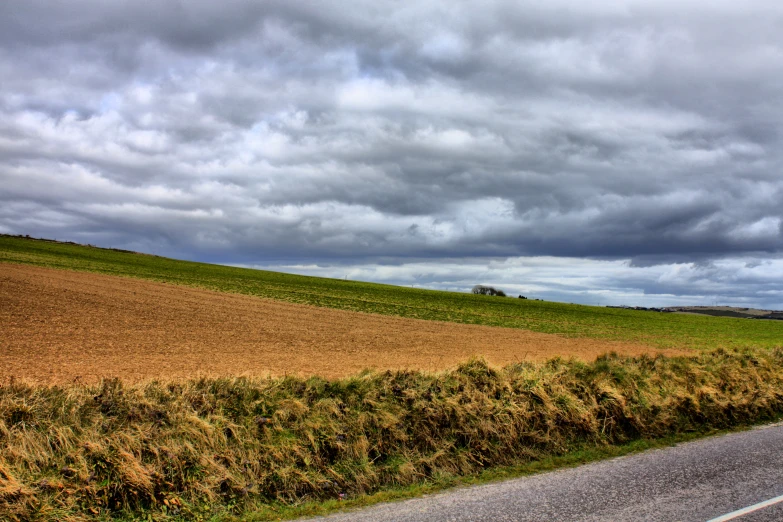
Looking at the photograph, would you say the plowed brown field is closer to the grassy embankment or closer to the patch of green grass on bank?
the grassy embankment

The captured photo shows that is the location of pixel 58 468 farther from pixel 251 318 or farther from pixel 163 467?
pixel 251 318

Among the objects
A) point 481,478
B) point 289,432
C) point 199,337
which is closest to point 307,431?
point 289,432

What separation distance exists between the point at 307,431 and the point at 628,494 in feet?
16.8

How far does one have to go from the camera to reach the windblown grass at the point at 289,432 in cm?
712

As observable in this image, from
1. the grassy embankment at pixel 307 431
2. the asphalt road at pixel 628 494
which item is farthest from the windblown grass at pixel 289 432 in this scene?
the asphalt road at pixel 628 494

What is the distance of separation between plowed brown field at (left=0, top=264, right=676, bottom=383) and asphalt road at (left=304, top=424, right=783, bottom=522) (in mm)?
4447

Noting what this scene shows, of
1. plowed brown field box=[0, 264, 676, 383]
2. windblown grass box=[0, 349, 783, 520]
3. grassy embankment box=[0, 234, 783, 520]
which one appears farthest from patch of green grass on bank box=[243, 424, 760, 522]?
plowed brown field box=[0, 264, 676, 383]

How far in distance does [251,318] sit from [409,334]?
1216cm

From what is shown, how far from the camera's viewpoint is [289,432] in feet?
28.4

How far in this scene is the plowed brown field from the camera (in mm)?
20688

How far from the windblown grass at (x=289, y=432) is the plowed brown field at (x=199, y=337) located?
1.85 m

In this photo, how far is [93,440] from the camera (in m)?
7.52

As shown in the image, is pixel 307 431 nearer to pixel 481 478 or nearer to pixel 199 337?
pixel 481 478

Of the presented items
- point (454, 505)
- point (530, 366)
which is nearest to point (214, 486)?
point (454, 505)
